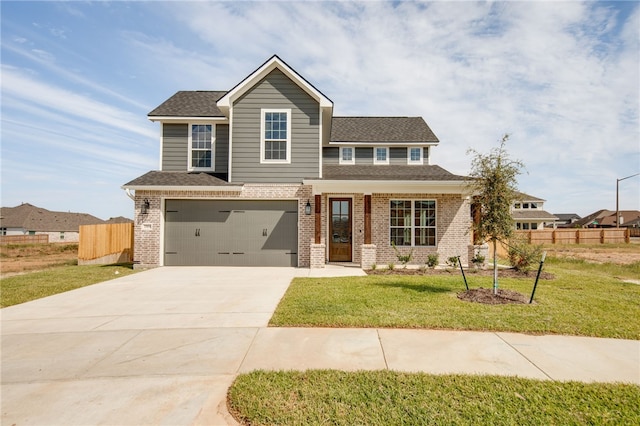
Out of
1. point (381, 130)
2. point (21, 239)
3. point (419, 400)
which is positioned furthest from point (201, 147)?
point (21, 239)

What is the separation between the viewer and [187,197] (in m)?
12.0

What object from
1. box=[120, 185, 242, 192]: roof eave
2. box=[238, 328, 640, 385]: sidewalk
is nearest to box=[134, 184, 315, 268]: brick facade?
box=[120, 185, 242, 192]: roof eave

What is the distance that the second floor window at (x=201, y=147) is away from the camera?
13062 mm

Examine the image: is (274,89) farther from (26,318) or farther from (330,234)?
(26,318)

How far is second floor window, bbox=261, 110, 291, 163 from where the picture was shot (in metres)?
12.3

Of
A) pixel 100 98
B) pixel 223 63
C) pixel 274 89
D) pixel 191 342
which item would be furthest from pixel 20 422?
pixel 100 98

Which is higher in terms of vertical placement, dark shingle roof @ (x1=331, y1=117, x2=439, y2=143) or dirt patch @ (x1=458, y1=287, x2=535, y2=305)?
dark shingle roof @ (x1=331, y1=117, x2=439, y2=143)

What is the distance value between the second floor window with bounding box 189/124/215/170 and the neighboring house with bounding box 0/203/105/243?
43393mm

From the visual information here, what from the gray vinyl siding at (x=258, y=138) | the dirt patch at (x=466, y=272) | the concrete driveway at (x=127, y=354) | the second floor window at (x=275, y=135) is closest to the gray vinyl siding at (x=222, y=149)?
the gray vinyl siding at (x=258, y=138)

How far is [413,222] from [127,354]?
11056mm

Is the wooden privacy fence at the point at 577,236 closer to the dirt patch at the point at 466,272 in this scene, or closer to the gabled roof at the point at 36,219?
the dirt patch at the point at 466,272

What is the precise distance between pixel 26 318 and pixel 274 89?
34.2 ft

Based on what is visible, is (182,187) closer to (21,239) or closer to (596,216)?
(21,239)

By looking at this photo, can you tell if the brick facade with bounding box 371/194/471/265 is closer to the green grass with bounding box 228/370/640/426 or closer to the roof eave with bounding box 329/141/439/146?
the roof eave with bounding box 329/141/439/146
